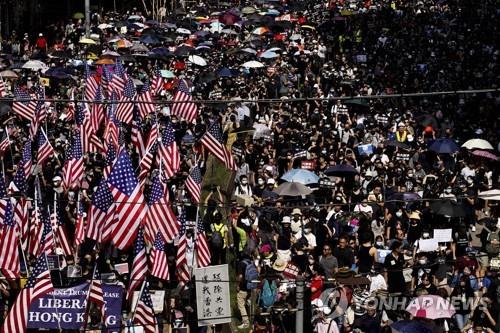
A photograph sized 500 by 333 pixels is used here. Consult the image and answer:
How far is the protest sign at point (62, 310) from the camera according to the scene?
17719 mm

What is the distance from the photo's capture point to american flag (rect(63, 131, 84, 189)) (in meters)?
25.8

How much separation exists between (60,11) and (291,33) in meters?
19.0

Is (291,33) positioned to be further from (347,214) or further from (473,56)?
(347,214)

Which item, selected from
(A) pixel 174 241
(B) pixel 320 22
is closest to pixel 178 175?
(A) pixel 174 241

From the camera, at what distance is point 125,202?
66.7 ft

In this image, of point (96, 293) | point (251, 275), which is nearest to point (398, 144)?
point (251, 275)

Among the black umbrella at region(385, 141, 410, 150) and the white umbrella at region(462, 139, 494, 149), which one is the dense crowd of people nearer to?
the white umbrella at region(462, 139, 494, 149)

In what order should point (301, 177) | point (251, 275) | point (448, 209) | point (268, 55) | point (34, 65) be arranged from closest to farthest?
point (251, 275), point (448, 209), point (301, 177), point (34, 65), point (268, 55)

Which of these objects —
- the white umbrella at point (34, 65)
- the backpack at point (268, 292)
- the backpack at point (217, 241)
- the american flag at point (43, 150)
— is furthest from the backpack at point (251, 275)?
the white umbrella at point (34, 65)

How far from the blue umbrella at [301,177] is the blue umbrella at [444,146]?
3360 millimetres

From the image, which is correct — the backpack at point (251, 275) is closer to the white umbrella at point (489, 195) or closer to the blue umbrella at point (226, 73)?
the white umbrella at point (489, 195)

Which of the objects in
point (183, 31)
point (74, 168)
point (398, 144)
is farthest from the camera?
point (183, 31)

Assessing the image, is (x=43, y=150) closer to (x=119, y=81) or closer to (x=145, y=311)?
(x=119, y=81)

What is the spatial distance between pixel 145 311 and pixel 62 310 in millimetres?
1108
